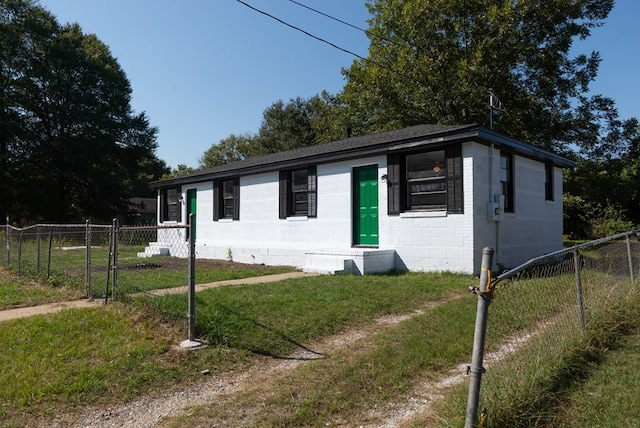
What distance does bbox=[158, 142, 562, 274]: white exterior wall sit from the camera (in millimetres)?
9695

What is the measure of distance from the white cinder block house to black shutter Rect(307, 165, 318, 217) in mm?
30

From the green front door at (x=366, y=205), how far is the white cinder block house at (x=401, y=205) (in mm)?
27

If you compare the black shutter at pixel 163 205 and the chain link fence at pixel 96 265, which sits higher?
the black shutter at pixel 163 205

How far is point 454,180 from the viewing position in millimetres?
9766

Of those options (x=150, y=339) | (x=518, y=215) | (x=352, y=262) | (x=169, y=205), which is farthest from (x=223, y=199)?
(x=150, y=339)

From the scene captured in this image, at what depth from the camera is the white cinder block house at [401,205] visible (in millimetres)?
9766

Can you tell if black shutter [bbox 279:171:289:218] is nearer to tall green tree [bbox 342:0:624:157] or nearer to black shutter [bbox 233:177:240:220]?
black shutter [bbox 233:177:240:220]

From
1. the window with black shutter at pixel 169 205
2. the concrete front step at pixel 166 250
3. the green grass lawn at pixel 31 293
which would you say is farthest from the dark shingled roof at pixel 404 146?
the green grass lawn at pixel 31 293

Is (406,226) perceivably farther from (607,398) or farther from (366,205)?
(607,398)

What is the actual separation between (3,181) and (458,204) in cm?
2882

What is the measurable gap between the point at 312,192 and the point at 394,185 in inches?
113

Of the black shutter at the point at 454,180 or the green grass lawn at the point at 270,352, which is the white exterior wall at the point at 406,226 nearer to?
the black shutter at the point at 454,180

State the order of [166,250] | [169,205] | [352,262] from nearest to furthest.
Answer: [352,262] → [166,250] → [169,205]

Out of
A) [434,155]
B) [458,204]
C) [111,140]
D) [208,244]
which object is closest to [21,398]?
[458,204]
